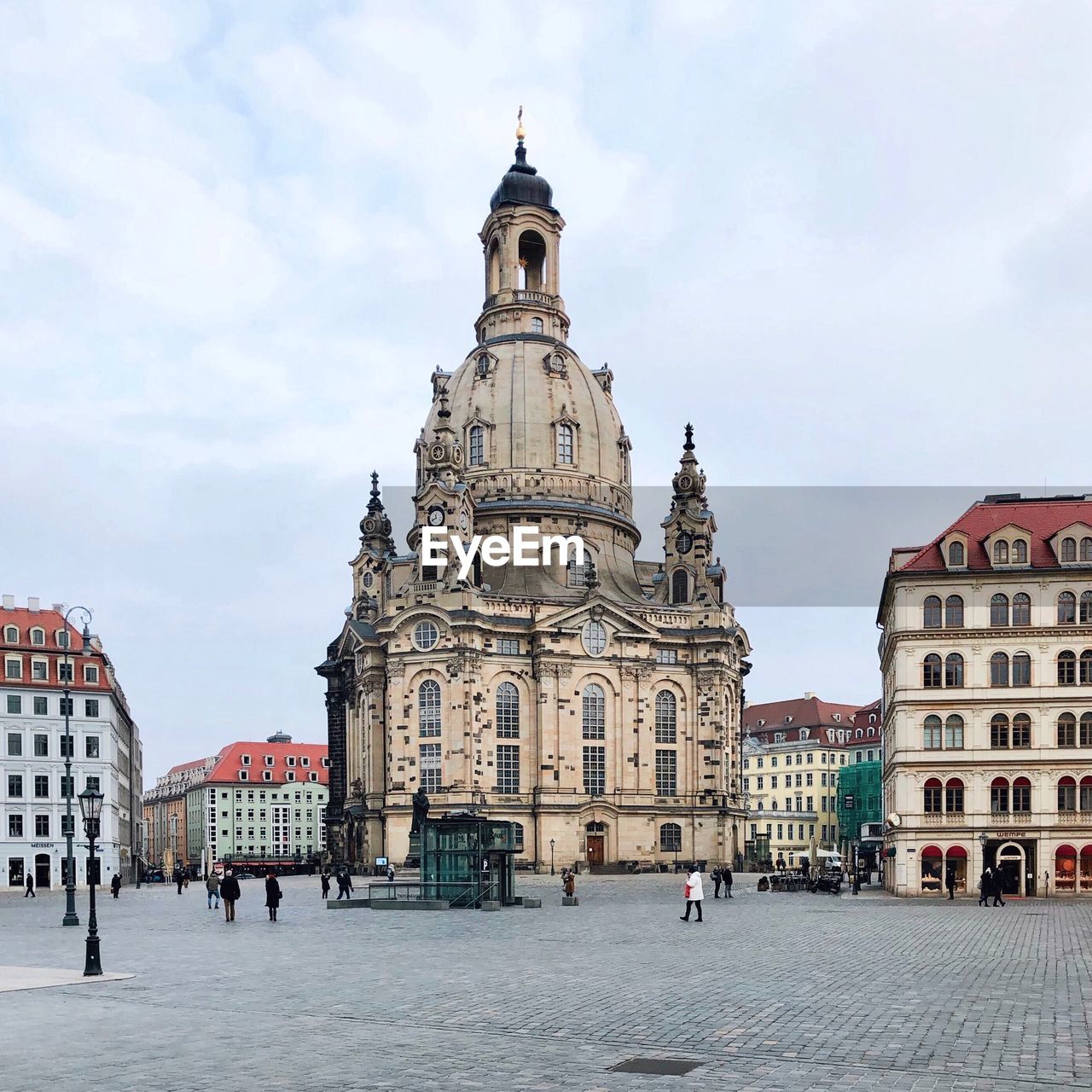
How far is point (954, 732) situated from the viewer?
61062mm

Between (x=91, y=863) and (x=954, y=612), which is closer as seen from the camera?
(x=91, y=863)

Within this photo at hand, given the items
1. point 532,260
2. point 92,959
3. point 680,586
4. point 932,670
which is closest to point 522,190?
point 532,260

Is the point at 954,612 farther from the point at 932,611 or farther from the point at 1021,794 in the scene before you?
the point at 1021,794

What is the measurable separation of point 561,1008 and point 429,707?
80.5 meters

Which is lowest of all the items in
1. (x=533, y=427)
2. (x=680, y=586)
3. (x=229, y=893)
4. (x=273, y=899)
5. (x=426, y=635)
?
(x=273, y=899)

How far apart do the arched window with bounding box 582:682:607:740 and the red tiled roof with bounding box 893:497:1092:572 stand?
43.8 m

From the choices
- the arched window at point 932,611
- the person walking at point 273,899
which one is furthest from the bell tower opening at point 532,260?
the person walking at point 273,899

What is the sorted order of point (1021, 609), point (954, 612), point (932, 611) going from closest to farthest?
point (1021, 609) < point (954, 612) < point (932, 611)

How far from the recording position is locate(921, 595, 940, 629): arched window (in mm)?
61781

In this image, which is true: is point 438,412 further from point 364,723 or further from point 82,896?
point 82,896

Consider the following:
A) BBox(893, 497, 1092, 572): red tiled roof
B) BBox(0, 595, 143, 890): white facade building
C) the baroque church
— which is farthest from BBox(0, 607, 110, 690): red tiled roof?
BBox(893, 497, 1092, 572): red tiled roof

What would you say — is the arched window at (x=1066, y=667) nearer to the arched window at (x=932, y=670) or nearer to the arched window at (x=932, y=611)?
the arched window at (x=932, y=670)

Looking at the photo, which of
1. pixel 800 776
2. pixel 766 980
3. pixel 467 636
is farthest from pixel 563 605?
pixel 766 980

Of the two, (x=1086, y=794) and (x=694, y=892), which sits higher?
(x=1086, y=794)
